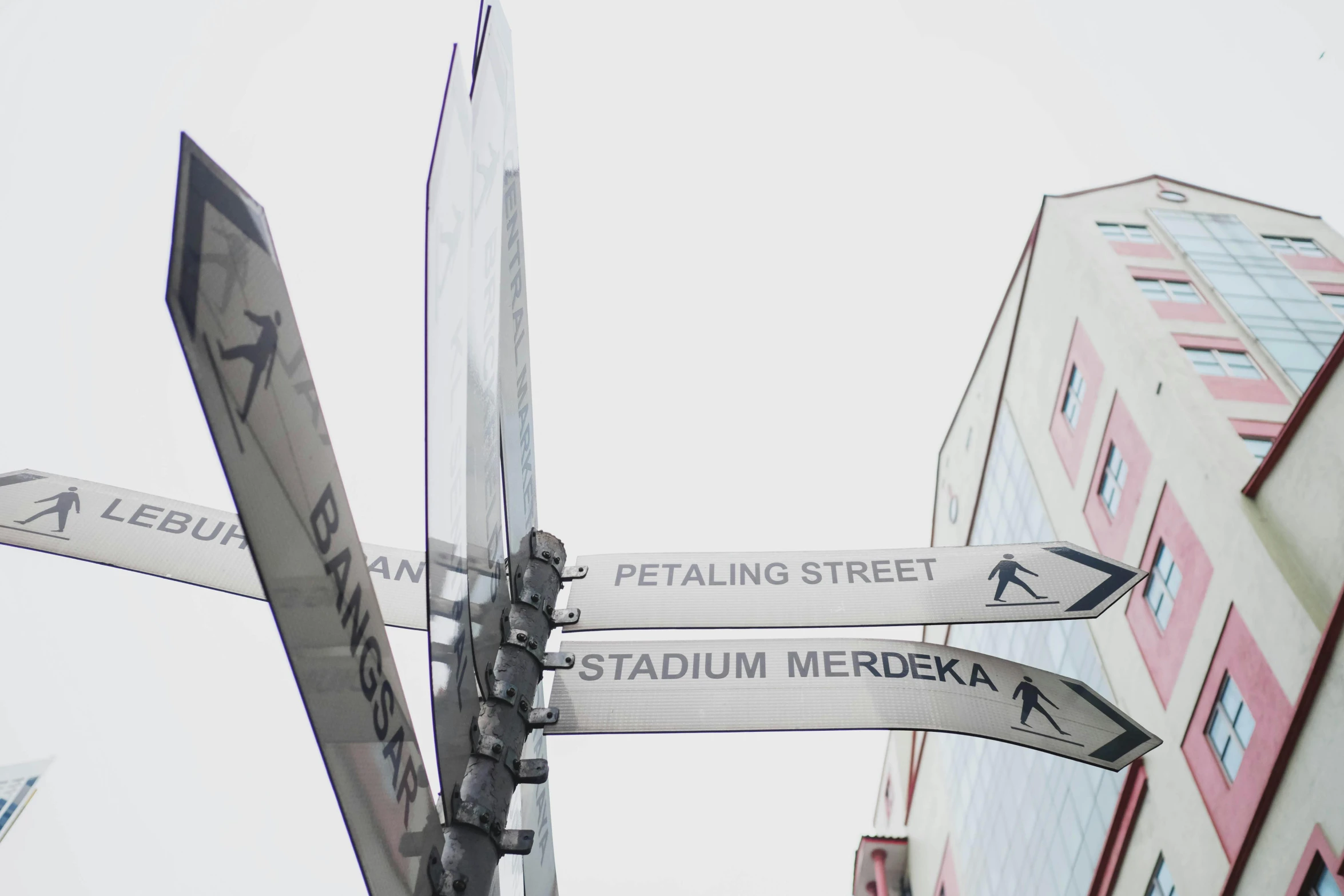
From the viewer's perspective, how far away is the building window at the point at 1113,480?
60.3 feet

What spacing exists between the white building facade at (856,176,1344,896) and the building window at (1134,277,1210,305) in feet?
0.26

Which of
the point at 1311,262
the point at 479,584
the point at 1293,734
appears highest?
the point at 1311,262

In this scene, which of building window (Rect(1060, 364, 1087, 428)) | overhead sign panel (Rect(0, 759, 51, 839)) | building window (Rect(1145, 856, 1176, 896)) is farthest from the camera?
overhead sign panel (Rect(0, 759, 51, 839))

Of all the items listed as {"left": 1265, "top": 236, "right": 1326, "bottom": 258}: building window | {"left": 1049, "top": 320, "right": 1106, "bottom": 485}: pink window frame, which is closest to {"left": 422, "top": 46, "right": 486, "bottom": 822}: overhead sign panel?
{"left": 1049, "top": 320, "right": 1106, "bottom": 485}: pink window frame

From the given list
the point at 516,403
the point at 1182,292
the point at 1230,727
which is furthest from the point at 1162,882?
the point at 516,403

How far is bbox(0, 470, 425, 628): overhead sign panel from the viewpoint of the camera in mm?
3725

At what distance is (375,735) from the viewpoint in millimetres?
2199

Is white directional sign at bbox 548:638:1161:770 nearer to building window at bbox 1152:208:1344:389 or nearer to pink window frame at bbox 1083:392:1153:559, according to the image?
pink window frame at bbox 1083:392:1153:559

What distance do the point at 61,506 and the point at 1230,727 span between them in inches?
592

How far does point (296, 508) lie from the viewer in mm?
1905

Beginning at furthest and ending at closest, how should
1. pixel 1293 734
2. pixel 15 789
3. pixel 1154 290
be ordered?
pixel 15 789, pixel 1154 290, pixel 1293 734

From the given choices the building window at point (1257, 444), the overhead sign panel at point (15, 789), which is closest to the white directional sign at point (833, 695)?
the building window at point (1257, 444)

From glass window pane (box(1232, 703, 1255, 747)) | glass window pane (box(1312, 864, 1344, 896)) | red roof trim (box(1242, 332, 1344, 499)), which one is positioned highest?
red roof trim (box(1242, 332, 1344, 499))

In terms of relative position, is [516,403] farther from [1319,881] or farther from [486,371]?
[1319,881]
